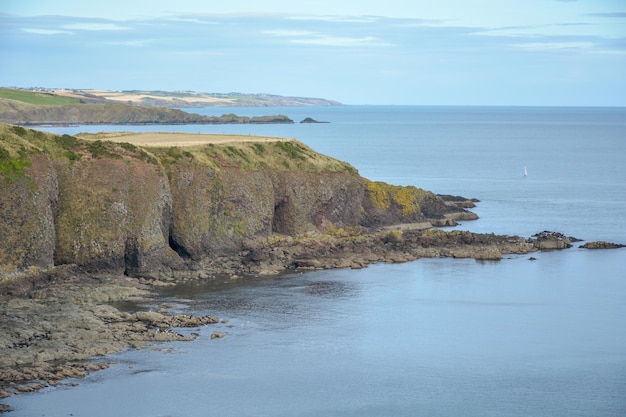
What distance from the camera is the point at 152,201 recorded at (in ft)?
229

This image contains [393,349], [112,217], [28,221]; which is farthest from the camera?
[112,217]

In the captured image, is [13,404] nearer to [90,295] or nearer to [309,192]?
[90,295]

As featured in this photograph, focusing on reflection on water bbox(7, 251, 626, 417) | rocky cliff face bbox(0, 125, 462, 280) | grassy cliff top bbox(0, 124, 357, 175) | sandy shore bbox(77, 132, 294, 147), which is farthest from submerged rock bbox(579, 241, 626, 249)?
sandy shore bbox(77, 132, 294, 147)

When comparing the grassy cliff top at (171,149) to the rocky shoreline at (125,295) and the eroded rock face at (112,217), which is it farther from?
the rocky shoreline at (125,295)

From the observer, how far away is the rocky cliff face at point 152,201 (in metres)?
64.6

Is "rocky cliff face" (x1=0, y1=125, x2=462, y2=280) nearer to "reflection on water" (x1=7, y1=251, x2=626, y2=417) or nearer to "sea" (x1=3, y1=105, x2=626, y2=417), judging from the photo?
"sea" (x1=3, y1=105, x2=626, y2=417)

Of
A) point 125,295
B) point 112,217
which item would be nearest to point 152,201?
point 112,217

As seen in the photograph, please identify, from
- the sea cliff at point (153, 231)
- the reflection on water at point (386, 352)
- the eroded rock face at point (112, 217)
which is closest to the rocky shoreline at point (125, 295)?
the sea cliff at point (153, 231)

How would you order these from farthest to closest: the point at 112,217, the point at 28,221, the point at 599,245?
the point at 599,245 → the point at 112,217 → the point at 28,221

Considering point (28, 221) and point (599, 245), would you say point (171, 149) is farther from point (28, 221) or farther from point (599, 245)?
point (599, 245)

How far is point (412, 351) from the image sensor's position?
52.9m

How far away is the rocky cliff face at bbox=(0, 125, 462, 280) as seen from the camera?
6462cm

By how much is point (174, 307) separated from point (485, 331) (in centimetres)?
1757

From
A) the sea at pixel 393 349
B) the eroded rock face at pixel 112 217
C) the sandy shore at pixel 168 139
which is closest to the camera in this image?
the sea at pixel 393 349
